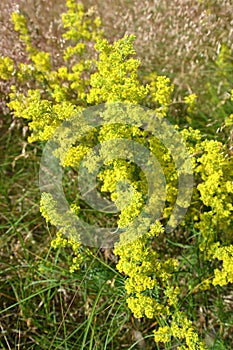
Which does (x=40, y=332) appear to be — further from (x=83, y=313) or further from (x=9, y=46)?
(x=9, y=46)

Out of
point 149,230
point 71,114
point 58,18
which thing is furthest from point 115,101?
point 58,18

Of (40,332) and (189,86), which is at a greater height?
(189,86)

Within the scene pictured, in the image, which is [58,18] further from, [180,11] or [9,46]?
[180,11]

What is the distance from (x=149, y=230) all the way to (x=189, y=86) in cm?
134

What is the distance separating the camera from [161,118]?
6.75ft

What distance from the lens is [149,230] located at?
1.90m

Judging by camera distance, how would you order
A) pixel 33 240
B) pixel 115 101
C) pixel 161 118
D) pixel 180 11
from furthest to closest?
1. pixel 180 11
2. pixel 33 240
3. pixel 161 118
4. pixel 115 101

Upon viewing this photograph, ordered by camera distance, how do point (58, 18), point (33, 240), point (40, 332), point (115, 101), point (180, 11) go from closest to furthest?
point (115, 101), point (40, 332), point (33, 240), point (180, 11), point (58, 18)

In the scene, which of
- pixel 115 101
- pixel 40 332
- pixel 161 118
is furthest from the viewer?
pixel 40 332

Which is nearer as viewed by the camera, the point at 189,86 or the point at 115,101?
the point at 115,101

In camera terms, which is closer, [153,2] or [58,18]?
[153,2]

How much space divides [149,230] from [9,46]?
1.55 meters

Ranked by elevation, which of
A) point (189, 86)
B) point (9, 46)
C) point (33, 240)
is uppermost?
point (9, 46)

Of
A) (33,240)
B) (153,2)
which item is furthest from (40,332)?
(153,2)
